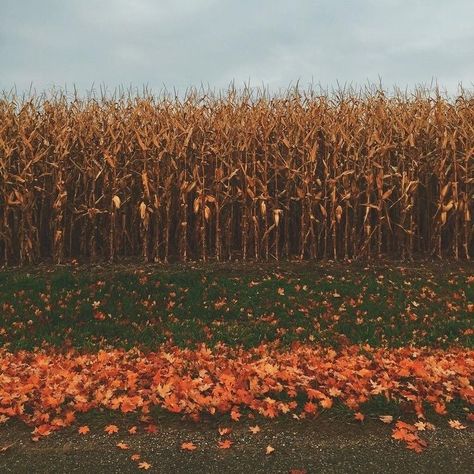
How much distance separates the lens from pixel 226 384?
5.58 metres

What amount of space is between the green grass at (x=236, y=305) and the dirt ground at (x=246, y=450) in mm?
3462

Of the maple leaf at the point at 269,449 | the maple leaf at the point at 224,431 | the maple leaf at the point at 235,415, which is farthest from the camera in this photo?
the maple leaf at the point at 235,415

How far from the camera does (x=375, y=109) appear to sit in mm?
12227

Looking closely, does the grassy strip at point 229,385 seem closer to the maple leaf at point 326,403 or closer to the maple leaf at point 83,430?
the maple leaf at point 326,403

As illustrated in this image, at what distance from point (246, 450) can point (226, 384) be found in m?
1.09

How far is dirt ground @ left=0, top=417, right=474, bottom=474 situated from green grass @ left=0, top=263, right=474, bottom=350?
3.46m

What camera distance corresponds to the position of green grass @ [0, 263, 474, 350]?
856 cm

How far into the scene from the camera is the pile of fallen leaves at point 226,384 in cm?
514

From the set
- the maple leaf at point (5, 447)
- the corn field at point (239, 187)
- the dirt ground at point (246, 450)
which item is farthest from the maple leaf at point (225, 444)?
the corn field at point (239, 187)

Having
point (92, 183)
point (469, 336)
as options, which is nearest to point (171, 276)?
point (92, 183)

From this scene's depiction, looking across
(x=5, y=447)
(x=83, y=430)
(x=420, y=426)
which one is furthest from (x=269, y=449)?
(x=5, y=447)

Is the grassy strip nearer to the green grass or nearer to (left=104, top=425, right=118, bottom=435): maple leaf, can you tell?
(left=104, top=425, right=118, bottom=435): maple leaf

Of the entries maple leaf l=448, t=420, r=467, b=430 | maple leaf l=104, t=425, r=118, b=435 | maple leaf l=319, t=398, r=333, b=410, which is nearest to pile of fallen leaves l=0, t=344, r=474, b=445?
maple leaf l=319, t=398, r=333, b=410

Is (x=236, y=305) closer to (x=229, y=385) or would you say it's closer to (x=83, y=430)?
(x=229, y=385)
